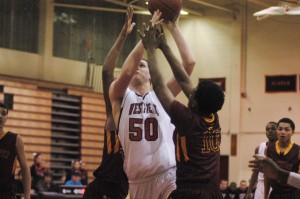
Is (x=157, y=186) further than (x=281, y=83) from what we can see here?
No

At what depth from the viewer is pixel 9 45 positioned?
1864 centimetres

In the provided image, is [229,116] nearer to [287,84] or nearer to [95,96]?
[287,84]

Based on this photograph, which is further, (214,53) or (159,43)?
(214,53)

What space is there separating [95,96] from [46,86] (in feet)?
6.38

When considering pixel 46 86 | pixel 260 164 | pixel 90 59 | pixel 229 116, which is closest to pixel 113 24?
pixel 90 59

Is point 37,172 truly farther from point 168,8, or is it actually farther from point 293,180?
point 293,180

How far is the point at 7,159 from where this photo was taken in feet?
22.7

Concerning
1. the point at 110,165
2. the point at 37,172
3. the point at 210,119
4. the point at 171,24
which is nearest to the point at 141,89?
the point at 171,24

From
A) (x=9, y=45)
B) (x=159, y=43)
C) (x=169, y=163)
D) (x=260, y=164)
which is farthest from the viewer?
(x=9, y=45)

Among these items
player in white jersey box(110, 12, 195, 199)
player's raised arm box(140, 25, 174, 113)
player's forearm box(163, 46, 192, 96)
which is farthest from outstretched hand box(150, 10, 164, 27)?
player in white jersey box(110, 12, 195, 199)

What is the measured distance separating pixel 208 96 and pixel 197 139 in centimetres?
33

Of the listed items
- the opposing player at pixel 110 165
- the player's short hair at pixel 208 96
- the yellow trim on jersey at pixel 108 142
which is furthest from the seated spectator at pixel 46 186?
the player's short hair at pixel 208 96

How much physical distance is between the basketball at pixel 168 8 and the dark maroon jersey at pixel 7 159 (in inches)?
83.0

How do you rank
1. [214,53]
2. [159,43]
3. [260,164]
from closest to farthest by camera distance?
[260,164], [159,43], [214,53]
